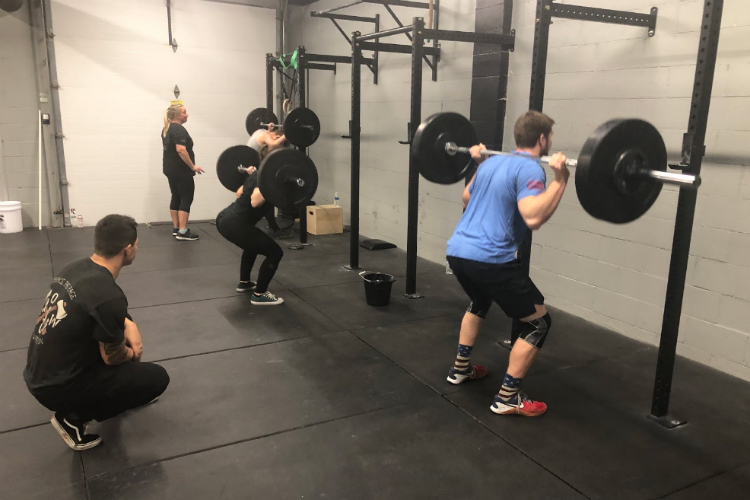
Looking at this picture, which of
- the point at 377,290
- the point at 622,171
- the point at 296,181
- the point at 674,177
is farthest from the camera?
the point at 377,290

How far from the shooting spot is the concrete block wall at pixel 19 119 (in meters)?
6.42

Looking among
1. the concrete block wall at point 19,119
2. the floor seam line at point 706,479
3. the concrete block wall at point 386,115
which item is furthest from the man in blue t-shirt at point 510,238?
the concrete block wall at point 19,119

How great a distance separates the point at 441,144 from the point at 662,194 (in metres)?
1.33

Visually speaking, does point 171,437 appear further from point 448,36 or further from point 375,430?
point 448,36

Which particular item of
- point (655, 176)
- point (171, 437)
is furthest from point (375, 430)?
point (655, 176)

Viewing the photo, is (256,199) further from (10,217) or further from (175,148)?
(10,217)

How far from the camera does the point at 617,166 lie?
216 centimetres

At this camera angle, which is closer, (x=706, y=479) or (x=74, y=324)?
(x=74, y=324)

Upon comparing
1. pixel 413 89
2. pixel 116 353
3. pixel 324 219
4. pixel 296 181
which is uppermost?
pixel 413 89

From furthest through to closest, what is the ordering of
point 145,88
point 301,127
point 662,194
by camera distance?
point 145,88
point 301,127
point 662,194

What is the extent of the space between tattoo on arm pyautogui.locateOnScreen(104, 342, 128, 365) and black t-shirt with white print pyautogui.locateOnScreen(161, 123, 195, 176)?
436 centimetres

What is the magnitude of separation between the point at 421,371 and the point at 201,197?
5410 millimetres

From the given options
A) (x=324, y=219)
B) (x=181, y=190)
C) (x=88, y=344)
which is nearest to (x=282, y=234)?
(x=324, y=219)

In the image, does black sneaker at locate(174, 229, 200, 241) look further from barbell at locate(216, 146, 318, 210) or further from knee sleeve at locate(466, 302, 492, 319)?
knee sleeve at locate(466, 302, 492, 319)
